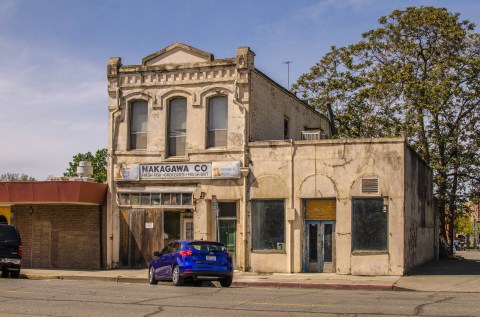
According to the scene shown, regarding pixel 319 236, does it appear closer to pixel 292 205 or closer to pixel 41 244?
pixel 292 205

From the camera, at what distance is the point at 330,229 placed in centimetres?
2656

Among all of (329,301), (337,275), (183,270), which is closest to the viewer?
(329,301)

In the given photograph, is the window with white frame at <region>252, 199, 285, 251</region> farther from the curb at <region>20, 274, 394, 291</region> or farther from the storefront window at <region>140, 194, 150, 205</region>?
the storefront window at <region>140, 194, 150, 205</region>

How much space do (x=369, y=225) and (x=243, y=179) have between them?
5.17 m

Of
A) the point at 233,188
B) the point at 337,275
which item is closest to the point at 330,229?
the point at 337,275

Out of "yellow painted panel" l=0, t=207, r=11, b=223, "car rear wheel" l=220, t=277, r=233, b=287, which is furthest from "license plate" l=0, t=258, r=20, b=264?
"yellow painted panel" l=0, t=207, r=11, b=223

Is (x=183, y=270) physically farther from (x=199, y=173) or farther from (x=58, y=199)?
(x=58, y=199)

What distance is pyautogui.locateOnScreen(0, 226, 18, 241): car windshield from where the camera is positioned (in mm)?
24562

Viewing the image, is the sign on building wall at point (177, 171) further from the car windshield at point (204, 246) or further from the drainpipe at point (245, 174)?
the car windshield at point (204, 246)

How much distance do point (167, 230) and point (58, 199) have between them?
4.59 m

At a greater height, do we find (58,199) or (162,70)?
(162,70)

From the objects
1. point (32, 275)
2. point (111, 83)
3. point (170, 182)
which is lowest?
point (32, 275)

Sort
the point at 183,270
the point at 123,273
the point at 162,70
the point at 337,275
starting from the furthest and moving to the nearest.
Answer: the point at 162,70 → the point at 123,273 → the point at 337,275 → the point at 183,270

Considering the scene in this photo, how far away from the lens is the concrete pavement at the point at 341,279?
2158 cm
